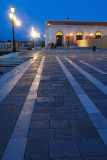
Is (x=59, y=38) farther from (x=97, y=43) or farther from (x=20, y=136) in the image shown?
(x=20, y=136)

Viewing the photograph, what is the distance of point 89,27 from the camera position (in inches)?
1770

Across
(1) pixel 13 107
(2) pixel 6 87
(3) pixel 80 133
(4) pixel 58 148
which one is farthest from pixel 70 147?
(2) pixel 6 87

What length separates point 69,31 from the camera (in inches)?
1751

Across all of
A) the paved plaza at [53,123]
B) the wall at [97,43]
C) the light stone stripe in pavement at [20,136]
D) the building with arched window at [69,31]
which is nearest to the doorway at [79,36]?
the building with arched window at [69,31]

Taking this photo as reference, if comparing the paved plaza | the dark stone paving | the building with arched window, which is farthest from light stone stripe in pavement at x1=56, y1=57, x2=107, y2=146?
the building with arched window

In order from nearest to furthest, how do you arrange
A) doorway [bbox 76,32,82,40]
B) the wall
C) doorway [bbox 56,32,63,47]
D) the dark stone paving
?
the dark stone paving → the wall → doorway [bbox 56,32,63,47] → doorway [bbox 76,32,82,40]

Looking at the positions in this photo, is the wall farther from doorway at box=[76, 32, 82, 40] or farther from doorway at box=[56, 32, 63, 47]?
doorway at box=[56, 32, 63, 47]

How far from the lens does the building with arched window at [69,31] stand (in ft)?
144

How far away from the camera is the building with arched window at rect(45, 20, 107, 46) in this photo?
44.0 meters

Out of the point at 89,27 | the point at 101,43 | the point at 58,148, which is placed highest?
the point at 89,27

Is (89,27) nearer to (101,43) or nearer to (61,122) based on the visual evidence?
(101,43)

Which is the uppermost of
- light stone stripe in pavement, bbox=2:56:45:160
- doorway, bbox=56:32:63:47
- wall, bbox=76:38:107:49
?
doorway, bbox=56:32:63:47

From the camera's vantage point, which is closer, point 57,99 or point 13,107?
point 13,107

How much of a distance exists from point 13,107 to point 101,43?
29469 mm
